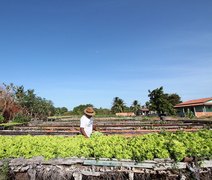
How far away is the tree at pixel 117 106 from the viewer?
237ft

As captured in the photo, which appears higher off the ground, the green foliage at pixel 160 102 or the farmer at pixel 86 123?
the green foliage at pixel 160 102

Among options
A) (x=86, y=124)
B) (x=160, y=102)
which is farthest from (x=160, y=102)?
(x=86, y=124)

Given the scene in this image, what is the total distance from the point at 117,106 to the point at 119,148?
67772 mm

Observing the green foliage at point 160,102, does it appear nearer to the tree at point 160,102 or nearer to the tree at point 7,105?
the tree at point 160,102

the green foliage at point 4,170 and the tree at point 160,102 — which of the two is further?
the tree at point 160,102

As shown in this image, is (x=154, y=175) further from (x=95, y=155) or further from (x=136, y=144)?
(x=95, y=155)

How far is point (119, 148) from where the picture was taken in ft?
17.3

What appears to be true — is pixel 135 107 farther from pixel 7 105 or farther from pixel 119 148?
pixel 119 148

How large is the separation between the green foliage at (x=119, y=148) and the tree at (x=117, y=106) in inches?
2624

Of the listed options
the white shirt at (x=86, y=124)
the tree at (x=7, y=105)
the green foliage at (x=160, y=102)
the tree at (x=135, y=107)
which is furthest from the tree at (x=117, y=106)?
the white shirt at (x=86, y=124)

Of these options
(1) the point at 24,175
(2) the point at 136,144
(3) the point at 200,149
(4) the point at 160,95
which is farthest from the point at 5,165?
(4) the point at 160,95

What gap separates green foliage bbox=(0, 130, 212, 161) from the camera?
5.14m

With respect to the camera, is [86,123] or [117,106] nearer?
[86,123]

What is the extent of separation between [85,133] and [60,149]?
1109 mm
